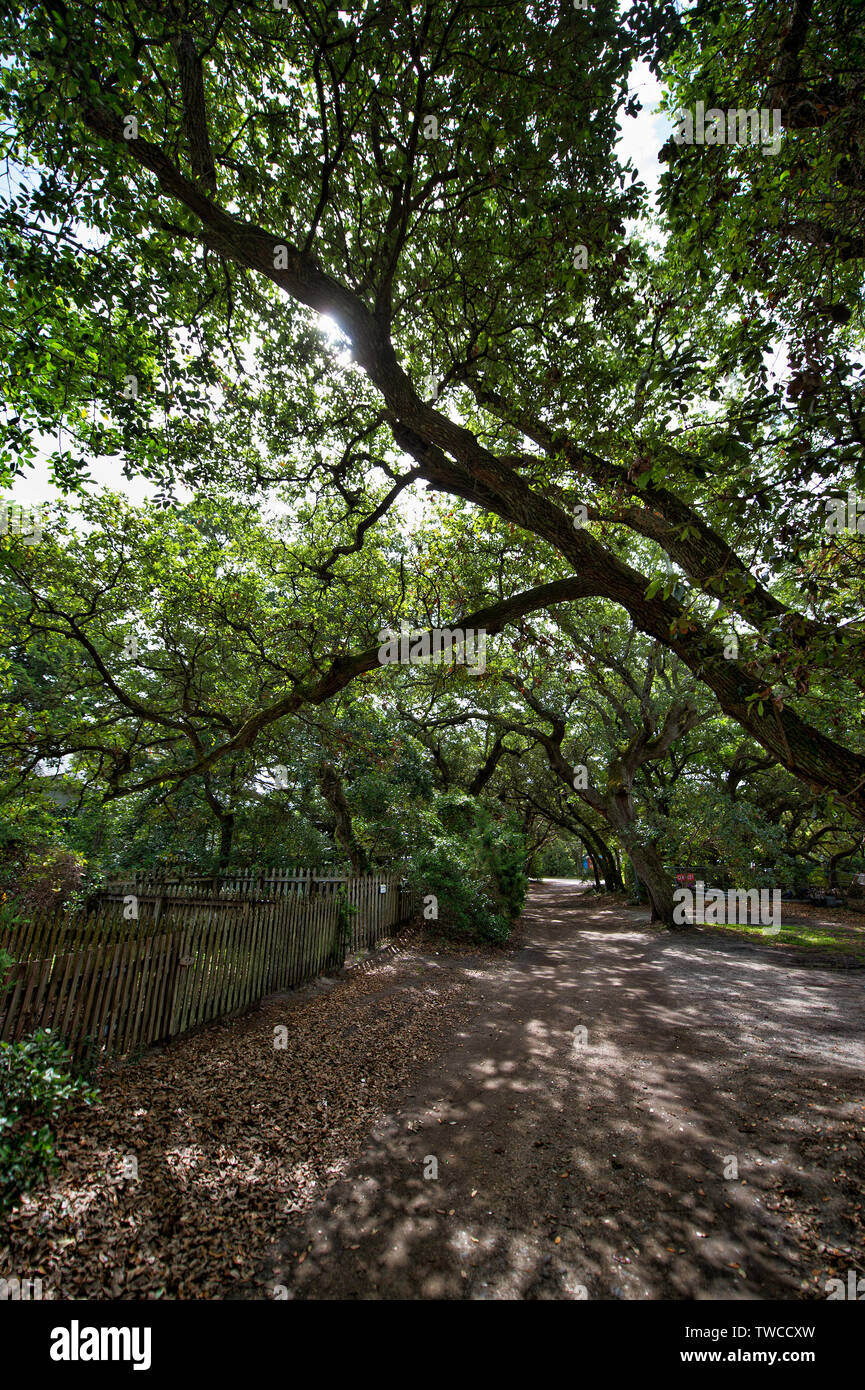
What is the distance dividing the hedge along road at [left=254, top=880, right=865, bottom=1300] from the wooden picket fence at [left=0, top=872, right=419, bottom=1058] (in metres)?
2.87

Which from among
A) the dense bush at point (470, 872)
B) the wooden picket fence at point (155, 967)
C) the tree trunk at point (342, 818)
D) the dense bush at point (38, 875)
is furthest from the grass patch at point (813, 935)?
the dense bush at point (38, 875)

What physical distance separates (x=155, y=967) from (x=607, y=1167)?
4.92 meters

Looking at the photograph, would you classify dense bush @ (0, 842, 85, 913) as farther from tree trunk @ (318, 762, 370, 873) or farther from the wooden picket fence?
tree trunk @ (318, 762, 370, 873)

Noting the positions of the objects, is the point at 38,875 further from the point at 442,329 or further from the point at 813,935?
the point at 813,935

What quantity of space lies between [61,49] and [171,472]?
443cm

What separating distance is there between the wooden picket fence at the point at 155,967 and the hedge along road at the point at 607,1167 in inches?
113

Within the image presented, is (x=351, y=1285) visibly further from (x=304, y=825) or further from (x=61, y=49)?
(x=304, y=825)

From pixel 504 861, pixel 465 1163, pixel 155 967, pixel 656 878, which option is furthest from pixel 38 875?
pixel 656 878

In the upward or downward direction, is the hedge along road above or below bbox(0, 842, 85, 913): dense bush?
below

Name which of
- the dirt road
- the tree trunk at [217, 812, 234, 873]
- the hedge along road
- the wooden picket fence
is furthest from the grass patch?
the tree trunk at [217, 812, 234, 873]

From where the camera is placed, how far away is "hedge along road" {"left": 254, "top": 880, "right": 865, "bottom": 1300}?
2.81 metres

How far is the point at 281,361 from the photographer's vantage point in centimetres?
788

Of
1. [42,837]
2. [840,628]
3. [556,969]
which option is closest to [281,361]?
[840,628]

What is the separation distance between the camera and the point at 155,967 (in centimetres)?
589
